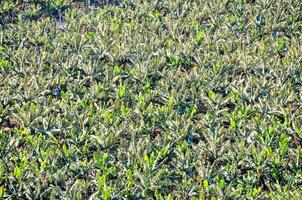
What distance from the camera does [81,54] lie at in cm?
955

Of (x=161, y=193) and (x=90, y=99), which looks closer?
(x=161, y=193)

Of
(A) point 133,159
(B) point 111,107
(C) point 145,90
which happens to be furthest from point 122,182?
(C) point 145,90

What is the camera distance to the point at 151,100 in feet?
27.2

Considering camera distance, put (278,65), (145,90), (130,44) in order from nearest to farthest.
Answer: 1. (145,90)
2. (278,65)
3. (130,44)

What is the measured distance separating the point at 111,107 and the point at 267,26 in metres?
4.68

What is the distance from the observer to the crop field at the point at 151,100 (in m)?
6.26

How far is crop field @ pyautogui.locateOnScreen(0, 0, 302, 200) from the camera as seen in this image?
626 centimetres

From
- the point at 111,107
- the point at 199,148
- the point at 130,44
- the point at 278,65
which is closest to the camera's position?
the point at 199,148

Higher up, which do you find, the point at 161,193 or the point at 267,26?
the point at 267,26

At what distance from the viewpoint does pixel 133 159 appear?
6.49 metres

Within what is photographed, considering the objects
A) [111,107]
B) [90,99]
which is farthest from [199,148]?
[90,99]

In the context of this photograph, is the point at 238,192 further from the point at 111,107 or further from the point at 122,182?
the point at 111,107

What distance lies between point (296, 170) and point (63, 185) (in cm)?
295

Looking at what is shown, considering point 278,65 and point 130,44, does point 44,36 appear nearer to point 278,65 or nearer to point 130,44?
point 130,44
